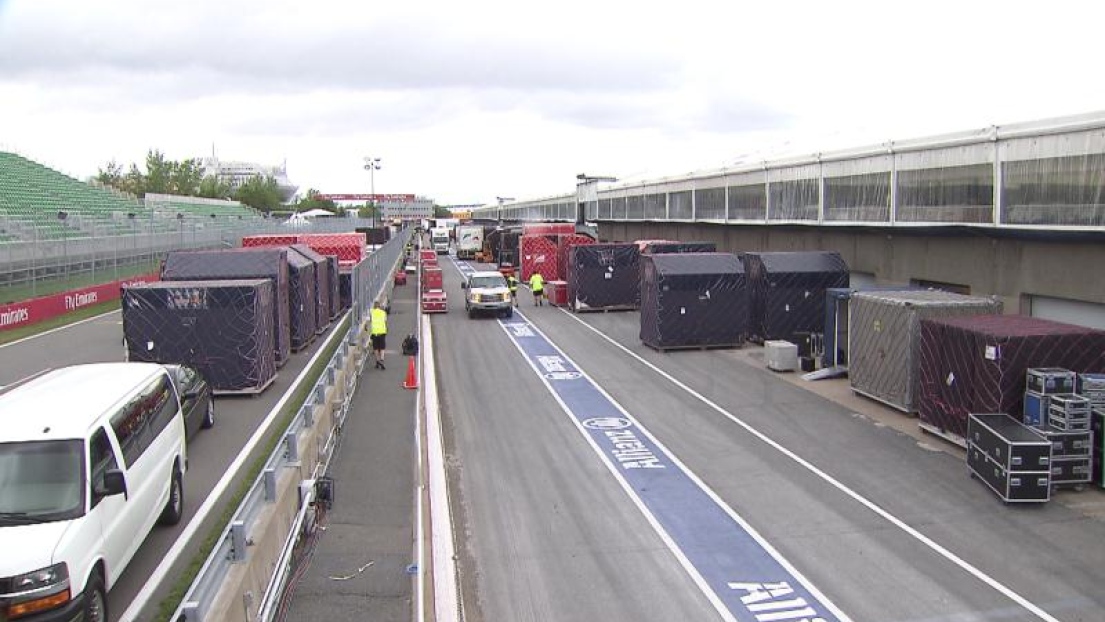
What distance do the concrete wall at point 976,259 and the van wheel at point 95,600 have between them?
18167 mm

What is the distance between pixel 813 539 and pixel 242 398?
12.7 metres

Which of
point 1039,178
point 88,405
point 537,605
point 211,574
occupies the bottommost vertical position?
point 537,605

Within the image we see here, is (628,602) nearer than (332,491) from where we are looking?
Yes

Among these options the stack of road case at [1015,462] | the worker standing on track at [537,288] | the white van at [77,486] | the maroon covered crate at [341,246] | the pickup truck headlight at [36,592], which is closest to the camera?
the pickup truck headlight at [36,592]

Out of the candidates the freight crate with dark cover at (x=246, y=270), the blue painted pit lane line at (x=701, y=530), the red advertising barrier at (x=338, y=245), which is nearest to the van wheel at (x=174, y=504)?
the blue painted pit lane line at (x=701, y=530)

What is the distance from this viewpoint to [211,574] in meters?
7.37

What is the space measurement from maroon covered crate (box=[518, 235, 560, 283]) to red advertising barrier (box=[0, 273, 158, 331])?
20917 millimetres

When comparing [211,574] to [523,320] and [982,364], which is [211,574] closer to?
[982,364]

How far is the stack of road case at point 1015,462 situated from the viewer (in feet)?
41.8

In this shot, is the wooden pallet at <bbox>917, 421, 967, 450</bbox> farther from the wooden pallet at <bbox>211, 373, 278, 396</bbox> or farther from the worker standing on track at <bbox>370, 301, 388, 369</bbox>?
the wooden pallet at <bbox>211, 373, 278, 396</bbox>

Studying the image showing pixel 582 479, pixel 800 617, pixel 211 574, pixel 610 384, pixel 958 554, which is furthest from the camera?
pixel 610 384

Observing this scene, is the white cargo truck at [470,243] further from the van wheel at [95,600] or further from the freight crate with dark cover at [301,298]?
the van wheel at [95,600]

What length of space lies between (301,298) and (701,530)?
16.6 m

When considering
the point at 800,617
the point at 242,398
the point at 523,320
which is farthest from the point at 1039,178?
the point at 523,320
